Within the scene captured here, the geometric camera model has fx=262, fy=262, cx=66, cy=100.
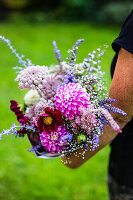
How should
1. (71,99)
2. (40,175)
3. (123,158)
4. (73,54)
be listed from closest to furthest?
1. (71,99)
2. (73,54)
3. (123,158)
4. (40,175)

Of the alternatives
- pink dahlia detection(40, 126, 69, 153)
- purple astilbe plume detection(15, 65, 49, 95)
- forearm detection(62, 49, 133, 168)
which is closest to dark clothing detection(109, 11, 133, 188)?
forearm detection(62, 49, 133, 168)

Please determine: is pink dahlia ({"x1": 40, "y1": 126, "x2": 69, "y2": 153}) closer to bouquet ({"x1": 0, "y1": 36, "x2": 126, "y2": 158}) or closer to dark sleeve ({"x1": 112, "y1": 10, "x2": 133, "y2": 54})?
bouquet ({"x1": 0, "y1": 36, "x2": 126, "y2": 158})

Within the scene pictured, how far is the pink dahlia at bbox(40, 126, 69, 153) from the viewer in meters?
1.21

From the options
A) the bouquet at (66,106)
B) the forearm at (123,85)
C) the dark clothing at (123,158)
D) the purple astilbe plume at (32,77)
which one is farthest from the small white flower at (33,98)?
the dark clothing at (123,158)

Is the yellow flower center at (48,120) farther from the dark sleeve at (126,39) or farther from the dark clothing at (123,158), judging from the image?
the dark clothing at (123,158)

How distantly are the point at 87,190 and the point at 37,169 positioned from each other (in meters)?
0.70

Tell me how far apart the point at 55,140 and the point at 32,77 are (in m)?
0.31

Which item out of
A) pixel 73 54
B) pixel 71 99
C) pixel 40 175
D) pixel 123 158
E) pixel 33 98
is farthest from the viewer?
pixel 40 175

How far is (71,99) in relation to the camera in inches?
44.7

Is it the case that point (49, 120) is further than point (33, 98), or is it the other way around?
point (33, 98)

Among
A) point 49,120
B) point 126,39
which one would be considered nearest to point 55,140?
point 49,120

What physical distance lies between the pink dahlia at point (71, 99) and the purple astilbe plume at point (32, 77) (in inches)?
4.3

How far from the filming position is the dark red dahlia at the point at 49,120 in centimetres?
117

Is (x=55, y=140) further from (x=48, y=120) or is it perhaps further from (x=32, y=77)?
(x=32, y=77)
